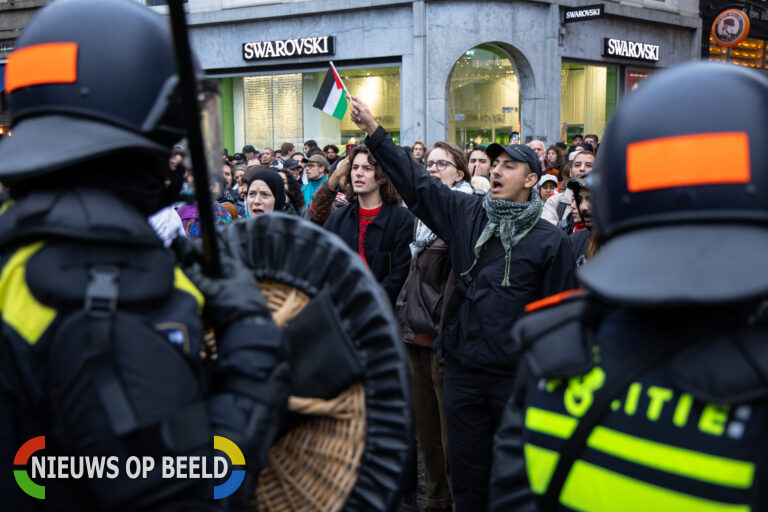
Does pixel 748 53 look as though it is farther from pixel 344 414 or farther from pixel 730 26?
pixel 344 414

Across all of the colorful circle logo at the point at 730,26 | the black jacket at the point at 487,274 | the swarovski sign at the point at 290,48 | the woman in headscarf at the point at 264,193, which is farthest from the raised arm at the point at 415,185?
the colorful circle logo at the point at 730,26

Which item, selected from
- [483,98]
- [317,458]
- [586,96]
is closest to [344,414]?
[317,458]

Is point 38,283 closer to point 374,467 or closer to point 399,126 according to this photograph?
point 374,467

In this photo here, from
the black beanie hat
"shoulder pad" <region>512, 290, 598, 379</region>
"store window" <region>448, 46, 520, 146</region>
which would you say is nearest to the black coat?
the black beanie hat

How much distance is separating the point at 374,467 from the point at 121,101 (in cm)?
101

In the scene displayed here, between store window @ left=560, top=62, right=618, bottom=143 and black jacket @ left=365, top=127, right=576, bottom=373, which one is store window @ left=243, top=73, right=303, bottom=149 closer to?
store window @ left=560, top=62, right=618, bottom=143

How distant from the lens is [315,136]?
17.5 metres

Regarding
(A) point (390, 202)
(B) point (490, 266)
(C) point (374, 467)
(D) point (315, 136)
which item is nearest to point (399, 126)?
(D) point (315, 136)

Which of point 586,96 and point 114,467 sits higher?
point 586,96

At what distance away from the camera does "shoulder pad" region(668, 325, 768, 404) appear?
1237 mm

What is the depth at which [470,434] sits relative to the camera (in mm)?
3816

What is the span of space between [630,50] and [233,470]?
1896 cm

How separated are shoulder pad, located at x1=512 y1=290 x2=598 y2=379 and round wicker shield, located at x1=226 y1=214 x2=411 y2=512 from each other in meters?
0.36

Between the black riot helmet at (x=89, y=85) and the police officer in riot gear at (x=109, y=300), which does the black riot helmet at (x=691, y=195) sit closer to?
the police officer in riot gear at (x=109, y=300)
